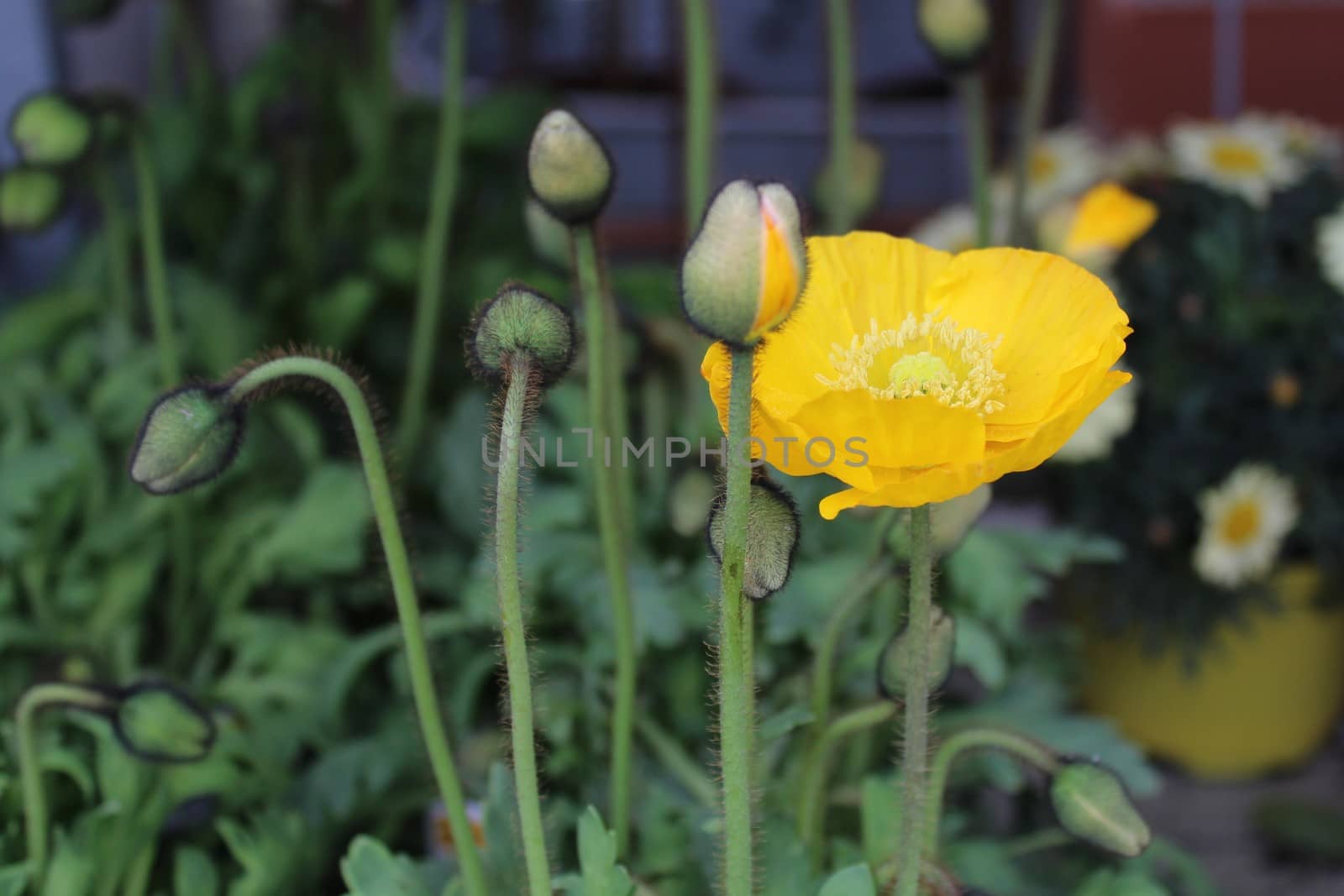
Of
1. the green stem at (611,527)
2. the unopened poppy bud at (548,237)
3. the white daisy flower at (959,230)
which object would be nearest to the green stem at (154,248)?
the unopened poppy bud at (548,237)

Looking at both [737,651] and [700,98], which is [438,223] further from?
[737,651]

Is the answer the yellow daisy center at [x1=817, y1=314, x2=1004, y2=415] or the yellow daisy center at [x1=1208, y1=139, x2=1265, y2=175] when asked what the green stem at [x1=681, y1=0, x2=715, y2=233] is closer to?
the yellow daisy center at [x1=817, y1=314, x2=1004, y2=415]

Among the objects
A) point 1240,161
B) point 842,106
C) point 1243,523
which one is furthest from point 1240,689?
point 842,106

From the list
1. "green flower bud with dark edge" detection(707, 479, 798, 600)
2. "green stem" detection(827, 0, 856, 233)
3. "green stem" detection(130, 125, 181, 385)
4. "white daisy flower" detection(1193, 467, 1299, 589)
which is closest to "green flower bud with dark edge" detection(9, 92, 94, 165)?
"green stem" detection(130, 125, 181, 385)

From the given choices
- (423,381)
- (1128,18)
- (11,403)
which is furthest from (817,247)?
(1128,18)

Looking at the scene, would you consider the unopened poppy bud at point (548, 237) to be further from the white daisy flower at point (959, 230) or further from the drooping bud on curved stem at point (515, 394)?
the white daisy flower at point (959, 230)

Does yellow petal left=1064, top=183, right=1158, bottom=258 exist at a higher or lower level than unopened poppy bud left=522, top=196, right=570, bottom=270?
lower
